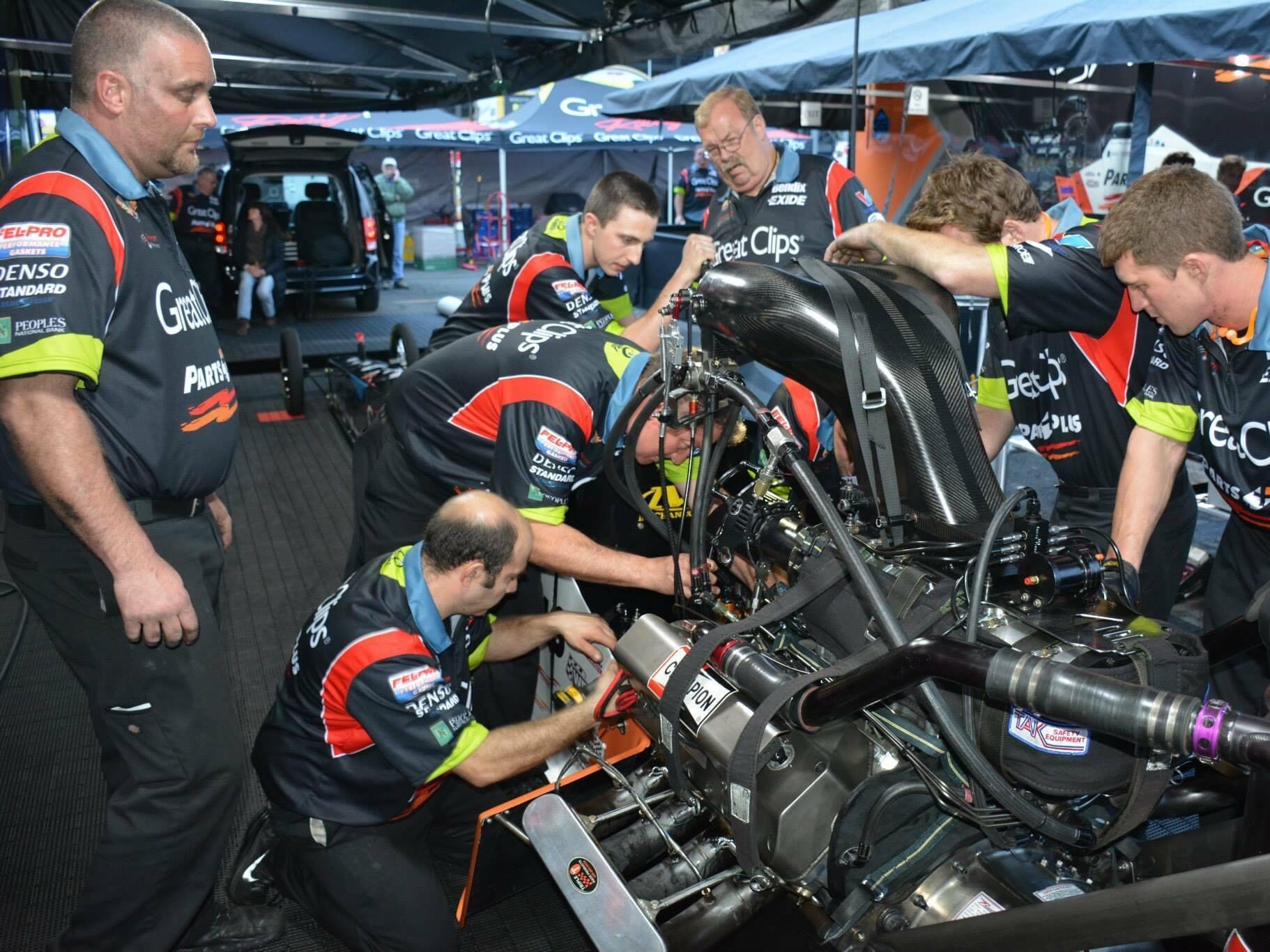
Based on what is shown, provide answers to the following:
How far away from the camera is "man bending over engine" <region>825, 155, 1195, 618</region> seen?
2.19 meters

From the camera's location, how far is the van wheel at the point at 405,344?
6.19m

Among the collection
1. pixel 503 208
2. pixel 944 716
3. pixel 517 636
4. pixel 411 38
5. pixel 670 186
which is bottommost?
pixel 517 636

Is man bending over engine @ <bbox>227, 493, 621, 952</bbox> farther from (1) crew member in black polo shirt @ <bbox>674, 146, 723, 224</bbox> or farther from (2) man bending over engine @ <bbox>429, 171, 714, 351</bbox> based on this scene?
(1) crew member in black polo shirt @ <bbox>674, 146, 723, 224</bbox>

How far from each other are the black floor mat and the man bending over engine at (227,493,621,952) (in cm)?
25

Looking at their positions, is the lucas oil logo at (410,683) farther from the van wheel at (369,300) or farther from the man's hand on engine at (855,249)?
the van wheel at (369,300)

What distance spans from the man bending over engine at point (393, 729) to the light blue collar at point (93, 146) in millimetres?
918

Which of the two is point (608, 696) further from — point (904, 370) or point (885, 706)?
point (904, 370)

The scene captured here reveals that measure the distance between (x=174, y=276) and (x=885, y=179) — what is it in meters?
8.63

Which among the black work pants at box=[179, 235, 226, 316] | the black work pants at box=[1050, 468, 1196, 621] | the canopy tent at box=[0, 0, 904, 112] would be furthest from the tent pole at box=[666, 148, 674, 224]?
the black work pants at box=[1050, 468, 1196, 621]

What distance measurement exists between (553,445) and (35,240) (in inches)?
44.8

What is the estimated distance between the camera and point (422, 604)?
86.3 inches

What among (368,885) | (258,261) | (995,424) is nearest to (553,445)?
(368,885)

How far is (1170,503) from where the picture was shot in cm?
273

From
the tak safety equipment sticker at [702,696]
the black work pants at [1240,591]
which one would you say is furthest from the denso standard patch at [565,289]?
the black work pants at [1240,591]
